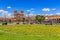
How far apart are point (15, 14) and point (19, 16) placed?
8149 millimetres

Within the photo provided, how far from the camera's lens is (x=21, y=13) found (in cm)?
14062

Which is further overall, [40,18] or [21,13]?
[21,13]

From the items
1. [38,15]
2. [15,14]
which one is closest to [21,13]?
[15,14]

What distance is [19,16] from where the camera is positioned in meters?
135

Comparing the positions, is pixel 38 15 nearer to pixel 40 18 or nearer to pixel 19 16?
pixel 40 18

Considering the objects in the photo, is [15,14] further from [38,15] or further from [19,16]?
[38,15]

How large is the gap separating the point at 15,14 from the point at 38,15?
31655 millimetres

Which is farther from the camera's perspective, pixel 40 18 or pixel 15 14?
pixel 15 14

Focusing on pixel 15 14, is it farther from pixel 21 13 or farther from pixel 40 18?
pixel 40 18

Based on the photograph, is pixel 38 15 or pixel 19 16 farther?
pixel 19 16

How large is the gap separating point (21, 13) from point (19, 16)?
6.51 metres

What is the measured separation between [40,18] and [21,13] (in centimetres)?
3110

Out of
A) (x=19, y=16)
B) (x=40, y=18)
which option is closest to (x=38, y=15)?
(x=40, y=18)

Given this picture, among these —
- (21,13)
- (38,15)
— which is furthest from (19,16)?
(38,15)
